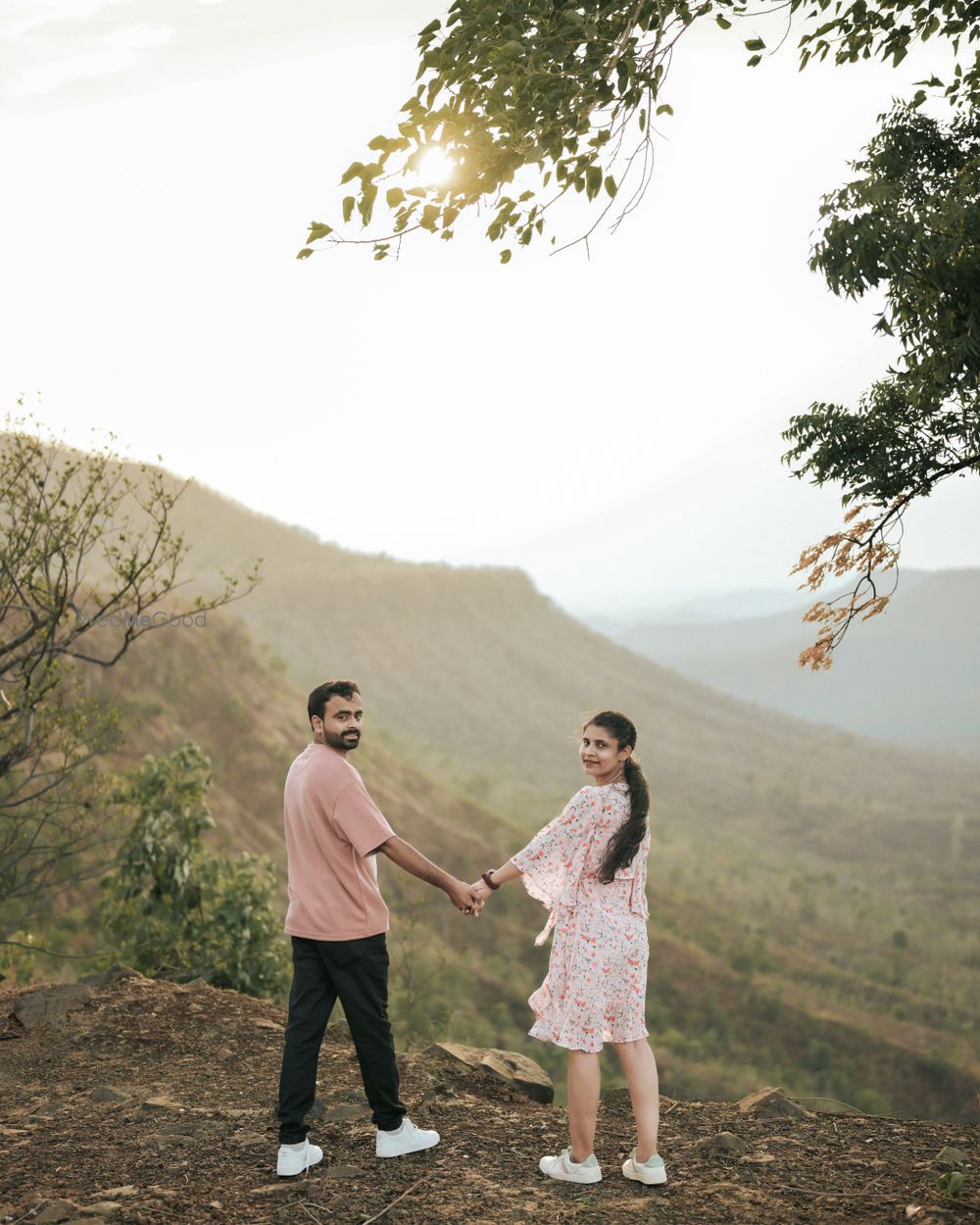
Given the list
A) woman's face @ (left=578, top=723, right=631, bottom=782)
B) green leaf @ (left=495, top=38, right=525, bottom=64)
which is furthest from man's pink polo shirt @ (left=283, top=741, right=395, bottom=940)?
green leaf @ (left=495, top=38, right=525, bottom=64)

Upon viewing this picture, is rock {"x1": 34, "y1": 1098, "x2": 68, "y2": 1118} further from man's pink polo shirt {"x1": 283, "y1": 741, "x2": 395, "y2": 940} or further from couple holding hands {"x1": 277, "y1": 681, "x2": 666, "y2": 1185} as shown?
man's pink polo shirt {"x1": 283, "y1": 741, "x2": 395, "y2": 940}

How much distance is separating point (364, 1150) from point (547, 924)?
55.6 inches

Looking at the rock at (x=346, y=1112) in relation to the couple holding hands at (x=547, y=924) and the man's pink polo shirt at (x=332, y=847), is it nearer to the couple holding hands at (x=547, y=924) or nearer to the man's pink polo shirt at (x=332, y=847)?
the couple holding hands at (x=547, y=924)

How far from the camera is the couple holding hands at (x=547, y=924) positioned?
4.09 metres

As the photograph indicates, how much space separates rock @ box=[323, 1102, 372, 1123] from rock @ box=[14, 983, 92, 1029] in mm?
2514

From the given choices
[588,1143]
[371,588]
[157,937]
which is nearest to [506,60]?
[588,1143]

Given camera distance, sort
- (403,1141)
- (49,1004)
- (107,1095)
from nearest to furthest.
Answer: (403,1141) → (107,1095) → (49,1004)

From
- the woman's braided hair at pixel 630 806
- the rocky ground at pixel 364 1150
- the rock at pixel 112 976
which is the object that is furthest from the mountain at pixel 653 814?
the woman's braided hair at pixel 630 806

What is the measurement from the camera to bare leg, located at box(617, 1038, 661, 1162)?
4098mm

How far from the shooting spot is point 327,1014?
4285 mm

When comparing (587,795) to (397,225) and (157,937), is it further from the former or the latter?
(157,937)

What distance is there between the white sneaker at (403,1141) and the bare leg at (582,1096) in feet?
2.32

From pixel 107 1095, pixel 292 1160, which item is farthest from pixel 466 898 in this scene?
pixel 107 1095

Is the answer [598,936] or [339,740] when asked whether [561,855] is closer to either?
[598,936]
